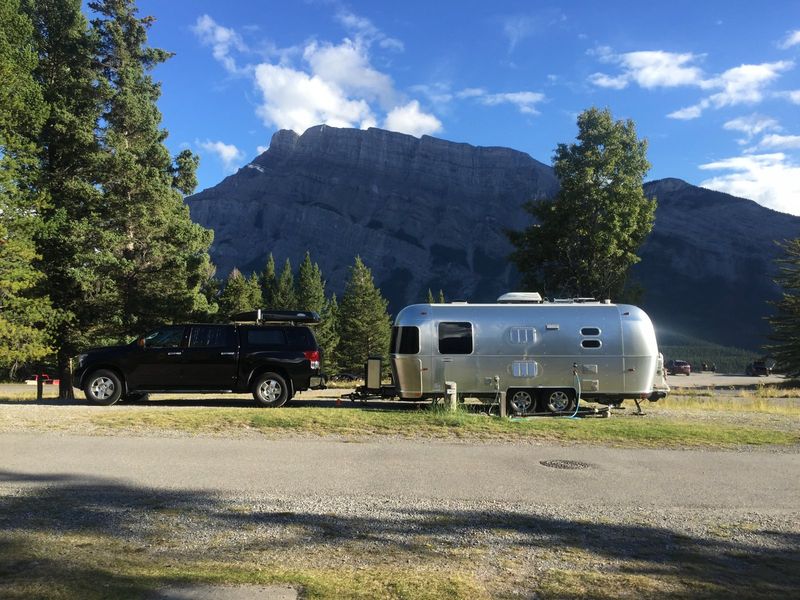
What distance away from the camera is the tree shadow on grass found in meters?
4.35

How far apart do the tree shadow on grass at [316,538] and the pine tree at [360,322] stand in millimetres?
59546

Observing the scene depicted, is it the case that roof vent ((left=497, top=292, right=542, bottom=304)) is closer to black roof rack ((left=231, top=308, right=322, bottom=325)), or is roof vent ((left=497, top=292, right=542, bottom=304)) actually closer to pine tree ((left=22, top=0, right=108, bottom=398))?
black roof rack ((left=231, top=308, right=322, bottom=325))

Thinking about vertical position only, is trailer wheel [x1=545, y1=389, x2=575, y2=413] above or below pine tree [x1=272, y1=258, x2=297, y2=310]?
below

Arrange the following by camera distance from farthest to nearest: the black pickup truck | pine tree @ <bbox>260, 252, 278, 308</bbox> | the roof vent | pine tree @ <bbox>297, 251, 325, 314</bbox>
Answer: pine tree @ <bbox>260, 252, 278, 308</bbox>, pine tree @ <bbox>297, 251, 325, 314</bbox>, the roof vent, the black pickup truck

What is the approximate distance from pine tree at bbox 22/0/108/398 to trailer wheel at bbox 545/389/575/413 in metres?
17.8

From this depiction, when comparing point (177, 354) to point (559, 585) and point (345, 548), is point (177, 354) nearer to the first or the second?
point (345, 548)

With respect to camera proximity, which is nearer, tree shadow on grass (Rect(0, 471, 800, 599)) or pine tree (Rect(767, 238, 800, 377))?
tree shadow on grass (Rect(0, 471, 800, 599))

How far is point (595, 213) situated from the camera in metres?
26.0

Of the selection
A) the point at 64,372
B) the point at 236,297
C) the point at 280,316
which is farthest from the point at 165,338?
the point at 236,297

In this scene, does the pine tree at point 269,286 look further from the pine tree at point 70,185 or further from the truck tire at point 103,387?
the truck tire at point 103,387

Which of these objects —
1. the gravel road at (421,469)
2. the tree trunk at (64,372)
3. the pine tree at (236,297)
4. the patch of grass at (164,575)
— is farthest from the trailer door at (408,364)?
the pine tree at (236,297)

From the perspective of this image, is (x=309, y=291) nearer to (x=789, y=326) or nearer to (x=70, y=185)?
(x=789, y=326)

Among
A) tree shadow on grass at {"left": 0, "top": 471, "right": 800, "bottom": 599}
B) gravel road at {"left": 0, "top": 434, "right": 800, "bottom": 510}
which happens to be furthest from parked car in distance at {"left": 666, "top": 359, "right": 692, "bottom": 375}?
tree shadow on grass at {"left": 0, "top": 471, "right": 800, "bottom": 599}

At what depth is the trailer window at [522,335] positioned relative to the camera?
15.4 m
